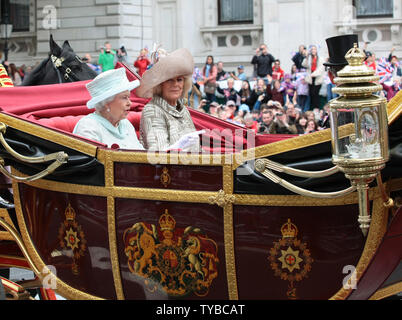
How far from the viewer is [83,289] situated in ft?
13.4

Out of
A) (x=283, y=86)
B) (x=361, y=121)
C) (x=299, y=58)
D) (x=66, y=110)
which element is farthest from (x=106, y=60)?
(x=361, y=121)

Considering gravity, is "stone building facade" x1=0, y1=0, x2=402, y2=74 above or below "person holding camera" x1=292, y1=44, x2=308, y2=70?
above

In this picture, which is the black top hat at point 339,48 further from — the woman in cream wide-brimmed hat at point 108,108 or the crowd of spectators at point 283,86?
the crowd of spectators at point 283,86

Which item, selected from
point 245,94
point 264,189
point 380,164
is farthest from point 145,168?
point 245,94

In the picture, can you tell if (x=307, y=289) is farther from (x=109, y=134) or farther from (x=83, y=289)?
(x=109, y=134)

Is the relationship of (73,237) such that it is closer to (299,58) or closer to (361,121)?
(361,121)

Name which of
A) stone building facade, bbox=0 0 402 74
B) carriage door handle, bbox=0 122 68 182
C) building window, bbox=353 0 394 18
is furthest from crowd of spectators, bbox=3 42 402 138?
carriage door handle, bbox=0 122 68 182

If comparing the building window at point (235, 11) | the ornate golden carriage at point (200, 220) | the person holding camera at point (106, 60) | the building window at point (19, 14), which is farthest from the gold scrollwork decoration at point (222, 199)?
the building window at point (19, 14)

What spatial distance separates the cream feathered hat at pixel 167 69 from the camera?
438 centimetres

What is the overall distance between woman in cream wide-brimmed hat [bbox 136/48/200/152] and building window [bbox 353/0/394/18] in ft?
51.2

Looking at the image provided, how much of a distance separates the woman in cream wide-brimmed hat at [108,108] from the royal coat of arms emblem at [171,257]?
0.72 meters

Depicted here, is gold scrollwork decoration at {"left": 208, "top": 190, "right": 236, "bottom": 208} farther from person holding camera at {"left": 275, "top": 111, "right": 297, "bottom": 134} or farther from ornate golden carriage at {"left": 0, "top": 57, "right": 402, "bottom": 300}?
person holding camera at {"left": 275, "top": 111, "right": 297, "bottom": 134}

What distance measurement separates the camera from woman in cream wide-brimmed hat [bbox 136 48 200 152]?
438 centimetres

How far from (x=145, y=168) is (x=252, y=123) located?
15.7 ft
